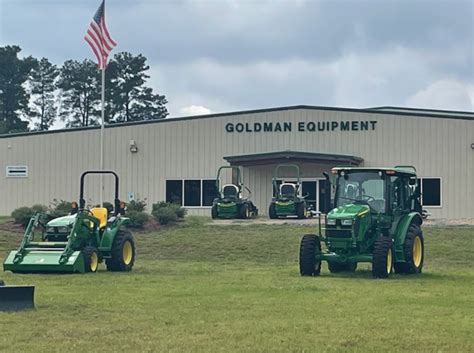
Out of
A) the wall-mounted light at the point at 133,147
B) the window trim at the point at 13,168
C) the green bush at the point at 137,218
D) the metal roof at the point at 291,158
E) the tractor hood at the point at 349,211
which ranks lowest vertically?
the green bush at the point at 137,218

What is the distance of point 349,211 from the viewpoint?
1722 cm

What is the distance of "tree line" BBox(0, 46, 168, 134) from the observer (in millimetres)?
88113

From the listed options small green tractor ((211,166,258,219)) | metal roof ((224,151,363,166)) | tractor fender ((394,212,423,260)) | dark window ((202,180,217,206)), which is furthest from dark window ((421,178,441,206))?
tractor fender ((394,212,423,260))

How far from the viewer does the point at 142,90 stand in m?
93.0

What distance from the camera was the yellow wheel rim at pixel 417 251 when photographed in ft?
58.4

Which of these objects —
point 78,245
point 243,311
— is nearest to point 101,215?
point 78,245

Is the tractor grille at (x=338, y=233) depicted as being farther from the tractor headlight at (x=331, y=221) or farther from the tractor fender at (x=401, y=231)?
the tractor fender at (x=401, y=231)

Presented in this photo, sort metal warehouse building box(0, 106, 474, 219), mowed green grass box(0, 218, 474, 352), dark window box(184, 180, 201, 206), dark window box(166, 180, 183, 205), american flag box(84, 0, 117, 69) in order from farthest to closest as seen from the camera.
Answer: dark window box(166, 180, 183, 205) < dark window box(184, 180, 201, 206) < metal warehouse building box(0, 106, 474, 219) < american flag box(84, 0, 117, 69) < mowed green grass box(0, 218, 474, 352)

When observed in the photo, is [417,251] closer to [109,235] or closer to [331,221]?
[331,221]

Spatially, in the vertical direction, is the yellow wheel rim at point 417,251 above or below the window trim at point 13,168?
below

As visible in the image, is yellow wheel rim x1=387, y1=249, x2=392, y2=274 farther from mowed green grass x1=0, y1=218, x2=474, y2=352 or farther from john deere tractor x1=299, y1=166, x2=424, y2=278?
mowed green grass x1=0, y1=218, x2=474, y2=352

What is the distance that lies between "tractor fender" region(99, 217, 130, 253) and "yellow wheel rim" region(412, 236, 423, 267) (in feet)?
20.2

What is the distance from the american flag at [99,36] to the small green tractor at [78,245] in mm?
15777

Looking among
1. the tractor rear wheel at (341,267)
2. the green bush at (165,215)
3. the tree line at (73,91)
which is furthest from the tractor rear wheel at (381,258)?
the tree line at (73,91)
